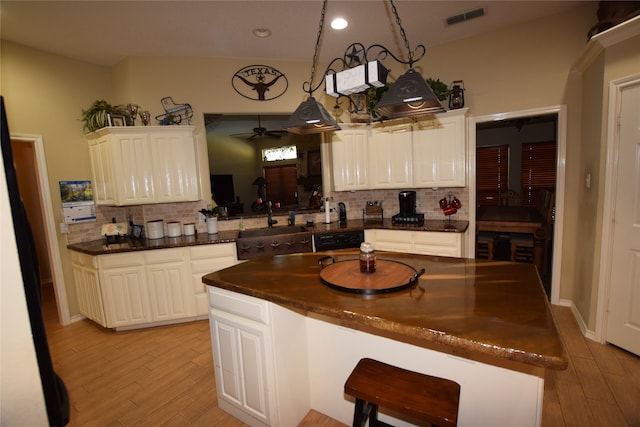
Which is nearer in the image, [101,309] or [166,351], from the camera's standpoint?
[166,351]

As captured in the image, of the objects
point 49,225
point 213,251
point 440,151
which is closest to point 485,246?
point 440,151

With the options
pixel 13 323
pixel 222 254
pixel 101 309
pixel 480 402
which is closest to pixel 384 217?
pixel 222 254

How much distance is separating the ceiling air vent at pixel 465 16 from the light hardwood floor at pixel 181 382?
10.2ft

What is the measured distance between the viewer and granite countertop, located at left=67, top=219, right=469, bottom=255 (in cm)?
310

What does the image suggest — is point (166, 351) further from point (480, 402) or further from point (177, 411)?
point (480, 402)

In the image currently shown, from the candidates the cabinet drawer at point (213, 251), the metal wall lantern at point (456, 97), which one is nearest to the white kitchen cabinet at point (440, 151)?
the metal wall lantern at point (456, 97)

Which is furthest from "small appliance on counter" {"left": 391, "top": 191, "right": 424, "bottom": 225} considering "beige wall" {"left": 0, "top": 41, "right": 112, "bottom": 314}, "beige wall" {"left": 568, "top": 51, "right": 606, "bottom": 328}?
"beige wall" {"left": 0, "top": 41, "right": 112, "bottom": 314}

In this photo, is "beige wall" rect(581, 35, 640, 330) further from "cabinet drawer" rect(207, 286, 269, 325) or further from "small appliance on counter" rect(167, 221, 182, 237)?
"small appliance on counter" rect(167, 221, 182, 237)

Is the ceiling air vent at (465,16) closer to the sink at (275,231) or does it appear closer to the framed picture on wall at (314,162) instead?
the framed picture on wall at (314,162)

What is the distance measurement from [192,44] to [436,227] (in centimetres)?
334

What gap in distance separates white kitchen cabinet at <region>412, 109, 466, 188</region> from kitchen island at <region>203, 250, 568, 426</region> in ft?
5.85

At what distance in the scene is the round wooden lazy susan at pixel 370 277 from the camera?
55.9 inches

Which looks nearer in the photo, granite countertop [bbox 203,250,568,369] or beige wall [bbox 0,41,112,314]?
granite countertop [bbox 203,250,568,369]

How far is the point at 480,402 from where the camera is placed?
1.40m
